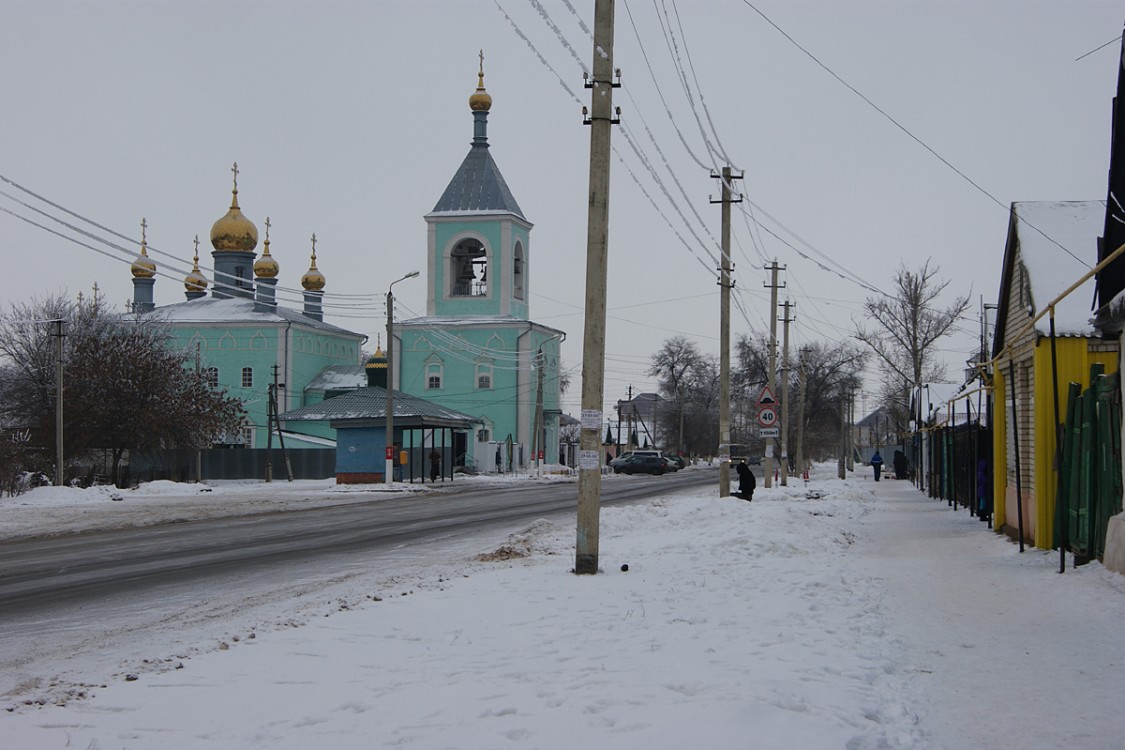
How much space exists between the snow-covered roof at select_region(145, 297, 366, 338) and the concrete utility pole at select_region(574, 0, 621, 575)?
67800 millimetres

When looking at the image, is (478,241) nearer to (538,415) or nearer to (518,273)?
(518,273)

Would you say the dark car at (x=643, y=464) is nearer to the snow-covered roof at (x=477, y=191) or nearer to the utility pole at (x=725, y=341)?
the snow-covered roof at (x=477, y=191)

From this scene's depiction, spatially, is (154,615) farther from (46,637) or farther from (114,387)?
(114,387)

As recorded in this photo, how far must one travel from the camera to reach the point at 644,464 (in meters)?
73.1

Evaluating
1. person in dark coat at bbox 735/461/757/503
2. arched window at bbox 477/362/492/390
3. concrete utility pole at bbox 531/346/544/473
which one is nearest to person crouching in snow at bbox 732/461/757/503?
person in dark coat at bbox 735/461/757/503

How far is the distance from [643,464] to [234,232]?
31772 millimetres

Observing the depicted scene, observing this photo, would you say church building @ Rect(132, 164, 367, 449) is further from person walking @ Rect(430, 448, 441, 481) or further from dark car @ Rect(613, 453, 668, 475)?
person walking @ Rect(430, 448, 441, 481)

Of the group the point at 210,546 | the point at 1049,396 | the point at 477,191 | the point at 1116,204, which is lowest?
the point at 210,546

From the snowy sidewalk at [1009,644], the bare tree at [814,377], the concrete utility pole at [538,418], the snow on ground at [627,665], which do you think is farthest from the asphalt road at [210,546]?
the bare tree at [814,377]

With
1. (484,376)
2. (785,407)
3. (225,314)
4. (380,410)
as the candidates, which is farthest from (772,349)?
(225,314)

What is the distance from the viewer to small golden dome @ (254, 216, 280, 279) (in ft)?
282

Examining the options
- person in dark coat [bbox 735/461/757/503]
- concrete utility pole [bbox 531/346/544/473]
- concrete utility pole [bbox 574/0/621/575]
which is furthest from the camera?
concrete utility pole [bbox 531/346/544/473]

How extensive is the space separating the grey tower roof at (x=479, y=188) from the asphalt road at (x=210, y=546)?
137ft

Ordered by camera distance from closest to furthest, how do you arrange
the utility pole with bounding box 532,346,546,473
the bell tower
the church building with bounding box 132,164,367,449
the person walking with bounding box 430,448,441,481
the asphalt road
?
the asphalt road
the person walking with bounding box 430,448,441,481
the utility pole with bounding box 532,346,546,473
the bell tower
the church building with bounding box 132,164,367,449
